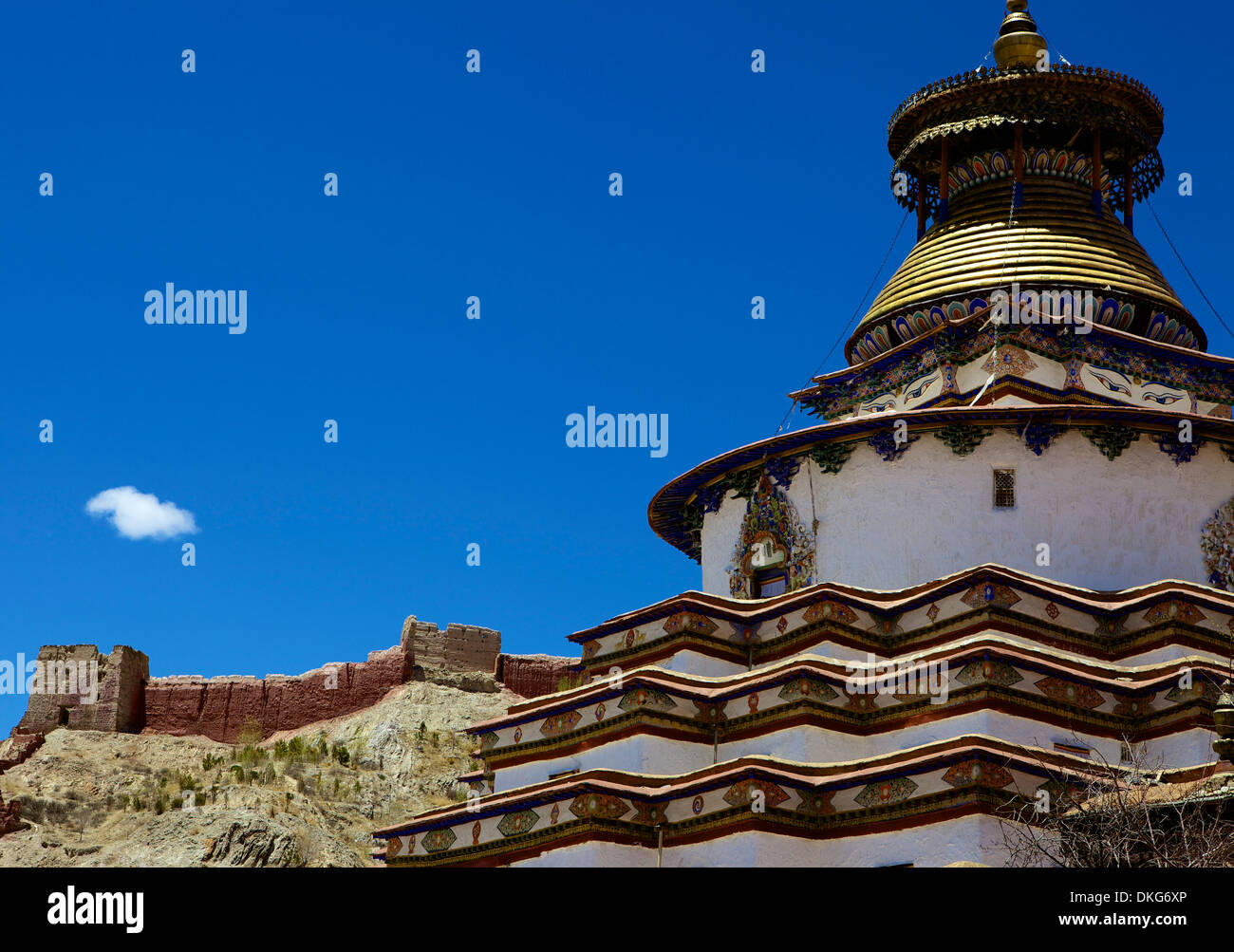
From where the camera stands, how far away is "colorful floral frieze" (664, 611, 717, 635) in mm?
28203

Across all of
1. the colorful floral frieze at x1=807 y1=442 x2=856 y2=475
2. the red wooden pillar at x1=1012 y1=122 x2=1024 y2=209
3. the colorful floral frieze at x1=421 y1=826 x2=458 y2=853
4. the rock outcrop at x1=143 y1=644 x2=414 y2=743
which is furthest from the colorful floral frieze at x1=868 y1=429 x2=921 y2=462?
the rock outcrop at x1=143 y1=644 x2=414 y2=743

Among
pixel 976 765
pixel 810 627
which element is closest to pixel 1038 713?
pixel 976 765

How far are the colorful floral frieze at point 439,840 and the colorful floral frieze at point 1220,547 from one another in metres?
12.3

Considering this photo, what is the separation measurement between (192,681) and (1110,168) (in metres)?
39.0

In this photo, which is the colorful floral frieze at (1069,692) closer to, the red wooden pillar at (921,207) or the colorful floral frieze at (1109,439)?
the colorful floral frieze at (1109,439)

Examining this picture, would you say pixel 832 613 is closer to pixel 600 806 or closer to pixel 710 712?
pixel 710 712

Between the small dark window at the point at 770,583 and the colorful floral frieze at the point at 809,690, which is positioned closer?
the colorful floral frieze at the point at 809,690

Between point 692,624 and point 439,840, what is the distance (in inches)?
200

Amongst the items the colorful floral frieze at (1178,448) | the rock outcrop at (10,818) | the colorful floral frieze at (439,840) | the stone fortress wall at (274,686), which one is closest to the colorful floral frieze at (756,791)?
the colorful floral frieze at (439,840)

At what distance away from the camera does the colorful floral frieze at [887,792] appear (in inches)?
933

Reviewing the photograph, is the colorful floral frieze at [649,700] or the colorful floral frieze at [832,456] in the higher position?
the colorful floral frieze at [832,456]

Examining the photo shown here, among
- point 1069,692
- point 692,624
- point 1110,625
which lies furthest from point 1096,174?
point 1069,692

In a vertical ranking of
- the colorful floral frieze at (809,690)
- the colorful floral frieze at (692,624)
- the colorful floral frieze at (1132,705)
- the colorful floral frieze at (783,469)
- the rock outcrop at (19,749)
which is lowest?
the colorful floral frieze at (1132,705)
